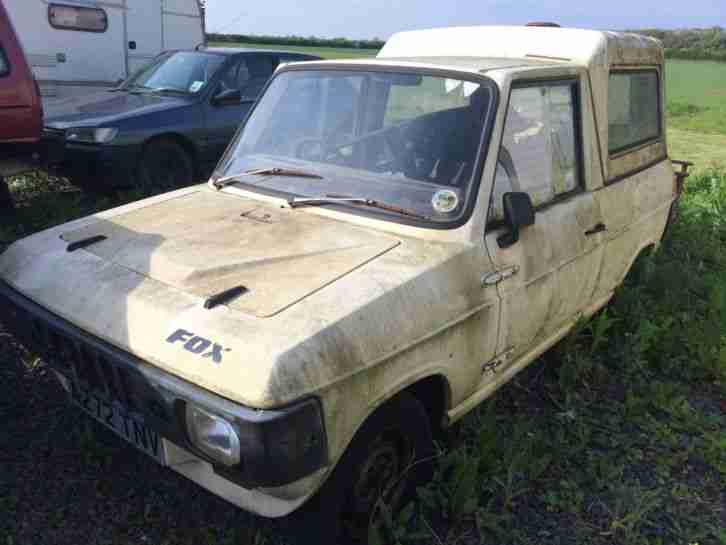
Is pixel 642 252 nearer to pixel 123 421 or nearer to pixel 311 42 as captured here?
pixel 123 421

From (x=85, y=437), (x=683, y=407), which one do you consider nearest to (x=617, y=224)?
(x=683, y=407)

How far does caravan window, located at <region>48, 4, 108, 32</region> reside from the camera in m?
8.72

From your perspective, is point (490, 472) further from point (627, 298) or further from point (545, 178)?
point (627, 298)

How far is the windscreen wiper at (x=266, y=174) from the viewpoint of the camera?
3.06 m

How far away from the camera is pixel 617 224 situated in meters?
3.80

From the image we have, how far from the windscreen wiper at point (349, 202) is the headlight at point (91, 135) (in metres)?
3.89

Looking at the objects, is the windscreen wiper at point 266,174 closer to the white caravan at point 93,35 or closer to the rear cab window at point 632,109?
the rear cab window at point 632,109

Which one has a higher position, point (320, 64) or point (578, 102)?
point (320, 64)

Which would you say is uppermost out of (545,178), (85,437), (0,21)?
(0,21)

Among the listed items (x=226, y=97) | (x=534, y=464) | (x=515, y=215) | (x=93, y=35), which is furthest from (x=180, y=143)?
(x=534, y=464)

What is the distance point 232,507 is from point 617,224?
2.62 meters

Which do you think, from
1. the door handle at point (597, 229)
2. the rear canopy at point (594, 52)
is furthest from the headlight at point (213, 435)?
the rear canopy at point (594, 52)

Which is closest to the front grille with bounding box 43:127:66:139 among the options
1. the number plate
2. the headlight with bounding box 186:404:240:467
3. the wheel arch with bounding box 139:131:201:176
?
the wheel arch with bounding box 139:131:201:176

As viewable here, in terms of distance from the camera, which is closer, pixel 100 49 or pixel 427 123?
pixel 427 123
